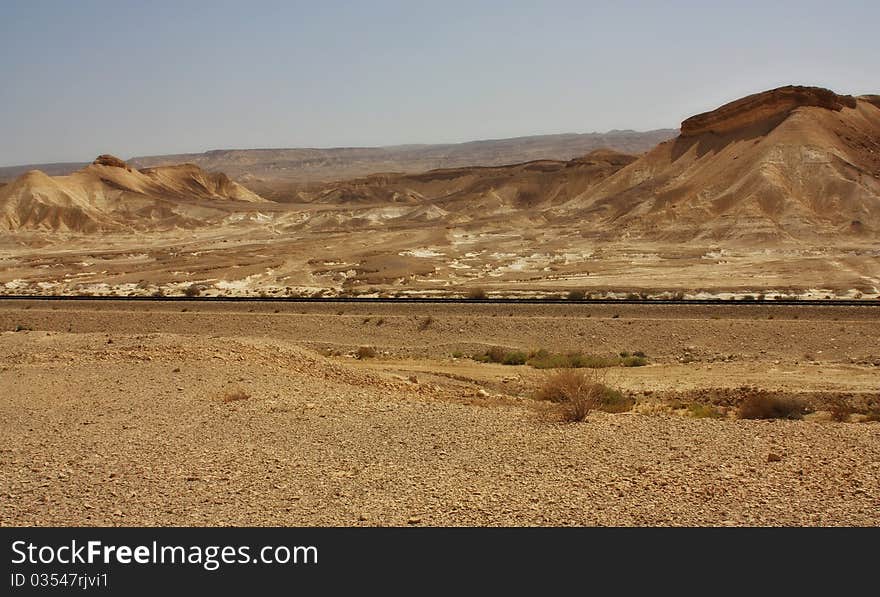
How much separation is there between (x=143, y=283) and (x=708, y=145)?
5144 cm

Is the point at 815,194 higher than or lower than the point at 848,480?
higher

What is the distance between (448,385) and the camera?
19.7 meters

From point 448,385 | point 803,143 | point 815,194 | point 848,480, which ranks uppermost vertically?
point 803,143

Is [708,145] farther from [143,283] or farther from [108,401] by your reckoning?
[108,401]

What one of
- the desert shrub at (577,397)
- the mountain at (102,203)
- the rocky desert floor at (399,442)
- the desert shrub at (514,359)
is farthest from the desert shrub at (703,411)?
the mountain at (102,203)

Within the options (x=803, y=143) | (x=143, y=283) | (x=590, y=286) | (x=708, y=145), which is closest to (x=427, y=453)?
(x=590, y=286)

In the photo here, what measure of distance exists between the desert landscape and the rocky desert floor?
53 millimetres

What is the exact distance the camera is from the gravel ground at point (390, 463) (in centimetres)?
826

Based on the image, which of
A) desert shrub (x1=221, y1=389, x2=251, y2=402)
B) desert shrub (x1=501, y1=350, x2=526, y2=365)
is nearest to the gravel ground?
desert shrub (x1=221, y1=389, x2=251, y2=402)

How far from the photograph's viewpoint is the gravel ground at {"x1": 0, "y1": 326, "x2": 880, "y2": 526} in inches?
325

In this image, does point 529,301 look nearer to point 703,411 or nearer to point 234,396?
point 703,411

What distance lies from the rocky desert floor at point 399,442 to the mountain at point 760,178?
3475 centimetres

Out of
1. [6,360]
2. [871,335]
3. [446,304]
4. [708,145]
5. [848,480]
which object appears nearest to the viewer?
[848,480]
